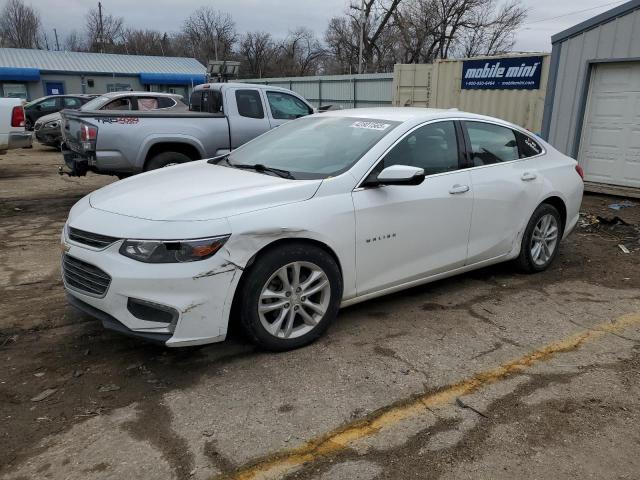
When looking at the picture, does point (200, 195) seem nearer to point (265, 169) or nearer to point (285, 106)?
point (265, 169)

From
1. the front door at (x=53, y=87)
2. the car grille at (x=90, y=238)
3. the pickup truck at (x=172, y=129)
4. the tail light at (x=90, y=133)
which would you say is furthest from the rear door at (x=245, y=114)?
the front door at (x=53, y=87)

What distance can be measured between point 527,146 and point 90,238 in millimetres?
4066

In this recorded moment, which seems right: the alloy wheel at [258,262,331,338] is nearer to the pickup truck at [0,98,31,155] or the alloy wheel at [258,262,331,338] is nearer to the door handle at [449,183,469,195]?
the door handle at [449,183,469,195]

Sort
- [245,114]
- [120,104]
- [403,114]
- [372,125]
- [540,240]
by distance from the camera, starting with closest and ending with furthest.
→ [372,125], [403,114], [540,240], [245,114], [120,104]

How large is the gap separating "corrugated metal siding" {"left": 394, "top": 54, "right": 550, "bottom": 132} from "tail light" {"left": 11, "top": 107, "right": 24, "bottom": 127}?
30.7 ft

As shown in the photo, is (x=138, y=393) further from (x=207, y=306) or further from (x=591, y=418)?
(x=591, y=418)

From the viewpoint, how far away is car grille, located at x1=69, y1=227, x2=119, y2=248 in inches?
134

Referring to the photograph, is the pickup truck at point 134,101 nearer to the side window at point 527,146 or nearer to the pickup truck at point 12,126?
the pickup truck at point 12,126

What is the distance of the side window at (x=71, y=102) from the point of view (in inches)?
764

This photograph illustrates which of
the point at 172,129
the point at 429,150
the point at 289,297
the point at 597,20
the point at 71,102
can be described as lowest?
the point at 289,297

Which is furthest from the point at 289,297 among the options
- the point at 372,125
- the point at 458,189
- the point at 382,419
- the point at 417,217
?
the point at 458,189

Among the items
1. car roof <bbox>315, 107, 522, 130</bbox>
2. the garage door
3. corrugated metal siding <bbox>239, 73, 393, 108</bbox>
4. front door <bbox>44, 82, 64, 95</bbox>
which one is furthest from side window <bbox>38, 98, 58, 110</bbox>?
car roof <bbox>315, 107, 522, 130</bbox>

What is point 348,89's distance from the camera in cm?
2241

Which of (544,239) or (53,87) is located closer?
(544,239)
